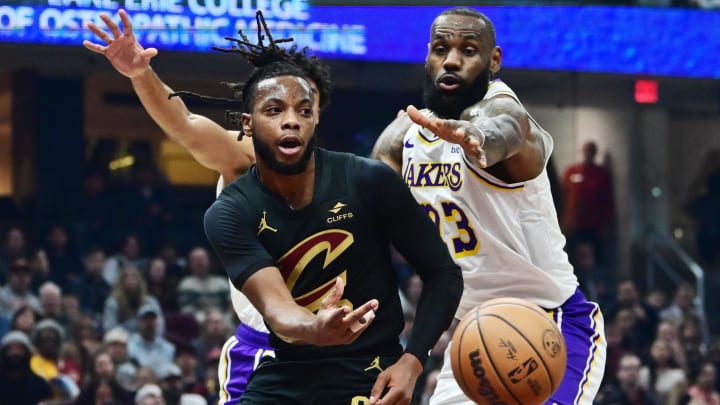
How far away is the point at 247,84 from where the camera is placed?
449 cm

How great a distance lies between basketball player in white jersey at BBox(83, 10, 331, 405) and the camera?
516 centimetres

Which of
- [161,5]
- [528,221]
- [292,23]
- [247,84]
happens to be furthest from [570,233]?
[247,84]

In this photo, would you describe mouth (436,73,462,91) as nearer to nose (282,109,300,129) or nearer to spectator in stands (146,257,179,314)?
nose (282,109,300,129)

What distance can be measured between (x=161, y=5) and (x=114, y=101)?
339 cm

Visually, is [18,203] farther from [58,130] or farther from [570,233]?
[570,233]

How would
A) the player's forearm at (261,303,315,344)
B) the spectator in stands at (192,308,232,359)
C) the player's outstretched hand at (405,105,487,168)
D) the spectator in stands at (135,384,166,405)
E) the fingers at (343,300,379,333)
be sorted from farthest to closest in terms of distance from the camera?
the spectator in stands at (192,308,232,359) < the spectator in stands at (135,384,166,405) < the player's outstretched hand at (405,105,487,168) < the player's forearm at (261,303,315,344) < the fingers at (343,300,379,333)

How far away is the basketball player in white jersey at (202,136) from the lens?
516 cm

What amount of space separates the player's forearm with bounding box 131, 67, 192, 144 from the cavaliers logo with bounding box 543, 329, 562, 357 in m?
1.75

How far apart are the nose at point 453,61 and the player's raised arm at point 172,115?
89 cm

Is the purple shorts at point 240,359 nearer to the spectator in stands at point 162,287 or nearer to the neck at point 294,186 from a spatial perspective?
the neck at point 294,186

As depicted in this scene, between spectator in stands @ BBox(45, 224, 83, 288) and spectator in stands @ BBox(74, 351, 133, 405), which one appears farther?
spectator in stands @ BBox(45, 224, 83, 288)

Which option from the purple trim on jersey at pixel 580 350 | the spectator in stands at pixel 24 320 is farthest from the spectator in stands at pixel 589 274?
the purple trim on jersey at pixel 580 350

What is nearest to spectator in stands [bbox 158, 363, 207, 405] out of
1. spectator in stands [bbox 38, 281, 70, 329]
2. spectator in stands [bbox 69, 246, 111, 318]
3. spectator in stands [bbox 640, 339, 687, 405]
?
→ spectator in stands [bbox 38, 281, 70, 329]

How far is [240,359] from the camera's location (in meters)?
5.38
